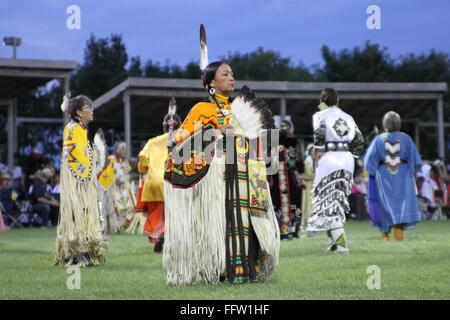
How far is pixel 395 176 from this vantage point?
10680 mm

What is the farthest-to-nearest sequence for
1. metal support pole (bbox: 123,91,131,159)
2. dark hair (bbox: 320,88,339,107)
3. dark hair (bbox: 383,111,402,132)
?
metal support pole (bbox: 123,91,131,159) < dark hair (bbox: 383,111,402,132) < dark hair (bbox: 320,88,339,107)

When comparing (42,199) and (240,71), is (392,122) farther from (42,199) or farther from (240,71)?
(240,71)

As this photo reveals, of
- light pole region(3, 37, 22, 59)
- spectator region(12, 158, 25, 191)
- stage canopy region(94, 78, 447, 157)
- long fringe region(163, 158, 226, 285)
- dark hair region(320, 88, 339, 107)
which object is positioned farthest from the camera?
light pole region(3, 37, 22, 59)

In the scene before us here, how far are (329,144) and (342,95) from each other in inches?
505

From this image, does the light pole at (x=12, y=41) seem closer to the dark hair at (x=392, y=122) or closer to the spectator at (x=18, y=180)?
the spectator at (x=18, y=180)

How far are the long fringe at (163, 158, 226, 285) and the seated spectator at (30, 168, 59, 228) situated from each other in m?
11.6

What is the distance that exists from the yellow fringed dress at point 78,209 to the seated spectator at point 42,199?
30.8 feet

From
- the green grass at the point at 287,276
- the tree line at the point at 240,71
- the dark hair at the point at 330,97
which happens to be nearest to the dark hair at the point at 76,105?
the green grass at the point at 287,276

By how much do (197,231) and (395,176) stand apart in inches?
222

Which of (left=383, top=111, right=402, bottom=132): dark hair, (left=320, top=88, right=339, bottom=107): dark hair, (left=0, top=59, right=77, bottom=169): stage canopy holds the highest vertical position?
(left=0, top=59, right=77, bottom=169): stage canopy

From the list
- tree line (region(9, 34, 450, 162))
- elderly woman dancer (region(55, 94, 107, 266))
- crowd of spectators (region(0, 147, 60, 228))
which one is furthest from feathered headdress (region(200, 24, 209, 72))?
tree line (region(9, 34, 450, 162))

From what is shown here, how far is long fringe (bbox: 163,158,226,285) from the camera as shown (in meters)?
Result: 5.64

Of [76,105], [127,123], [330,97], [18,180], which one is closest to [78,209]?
[76,105]

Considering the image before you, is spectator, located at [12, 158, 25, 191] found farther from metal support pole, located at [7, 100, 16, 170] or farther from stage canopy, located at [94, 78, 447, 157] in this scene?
stage canopy, located at [94, 78, 447, 157]
